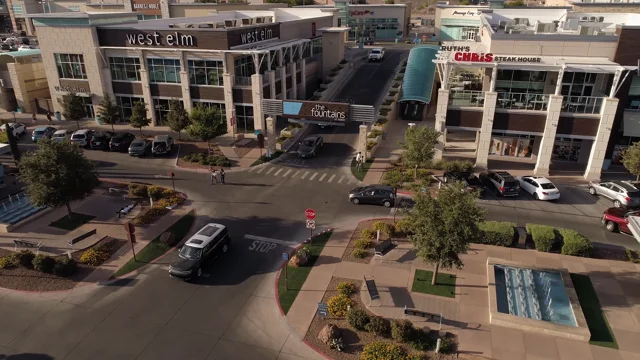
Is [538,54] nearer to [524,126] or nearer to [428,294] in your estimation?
[524,126]

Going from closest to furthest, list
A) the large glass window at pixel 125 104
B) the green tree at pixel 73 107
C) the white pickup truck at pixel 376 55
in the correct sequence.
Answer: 1. the green tree at pixel 73 107
2. the large glass window at pixel 125 104
3. the white pickup truck at pixel 376 55

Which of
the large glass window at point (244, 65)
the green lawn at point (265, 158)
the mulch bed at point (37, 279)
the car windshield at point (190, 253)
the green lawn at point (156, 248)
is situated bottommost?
the mulch bed at point (37, 279)

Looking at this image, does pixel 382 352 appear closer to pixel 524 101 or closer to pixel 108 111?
pixel 524 101

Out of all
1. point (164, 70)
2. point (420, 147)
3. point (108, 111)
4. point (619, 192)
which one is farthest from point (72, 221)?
point (619, 192)

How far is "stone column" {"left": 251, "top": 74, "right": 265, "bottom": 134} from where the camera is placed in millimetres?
46312

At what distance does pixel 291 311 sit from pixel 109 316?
9173mm

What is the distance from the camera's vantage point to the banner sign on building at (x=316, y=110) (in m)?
40.7

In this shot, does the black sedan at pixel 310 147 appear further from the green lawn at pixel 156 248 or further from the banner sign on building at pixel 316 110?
the green lawn at pixel 156 248

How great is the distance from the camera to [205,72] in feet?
159

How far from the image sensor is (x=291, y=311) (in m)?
21.9

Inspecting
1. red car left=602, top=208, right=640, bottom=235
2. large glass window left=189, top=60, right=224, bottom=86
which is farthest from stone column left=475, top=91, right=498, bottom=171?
large glass window left=189, top=60, right=224, bottom=86

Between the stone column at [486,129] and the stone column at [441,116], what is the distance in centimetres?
321

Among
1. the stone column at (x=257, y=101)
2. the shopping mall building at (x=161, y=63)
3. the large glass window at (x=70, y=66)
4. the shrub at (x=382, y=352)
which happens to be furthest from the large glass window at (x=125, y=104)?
the shrub at (x=382, y=352)

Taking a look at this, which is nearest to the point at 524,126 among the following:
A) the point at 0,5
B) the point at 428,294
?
the point at 428,294
